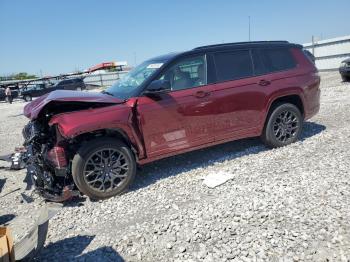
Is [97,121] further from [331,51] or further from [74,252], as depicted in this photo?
[331,51]

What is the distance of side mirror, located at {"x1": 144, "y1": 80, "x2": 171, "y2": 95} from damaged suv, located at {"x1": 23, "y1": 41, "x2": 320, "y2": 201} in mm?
14

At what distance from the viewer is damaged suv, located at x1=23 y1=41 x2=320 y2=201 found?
4.62 meters

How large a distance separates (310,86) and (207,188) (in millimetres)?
3111

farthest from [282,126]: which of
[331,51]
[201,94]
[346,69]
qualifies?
[331,51]

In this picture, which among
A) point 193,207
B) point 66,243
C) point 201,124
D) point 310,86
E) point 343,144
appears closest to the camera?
point 66,243

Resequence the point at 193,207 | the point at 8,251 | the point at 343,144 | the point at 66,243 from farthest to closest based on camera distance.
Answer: the point at 343,144 → the point at 193,207 → the point at 66,243 → the point at 8,251

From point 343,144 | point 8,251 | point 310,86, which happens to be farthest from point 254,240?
point 310,86

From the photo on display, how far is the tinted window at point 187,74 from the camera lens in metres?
5.26

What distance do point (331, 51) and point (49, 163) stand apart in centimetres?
2351

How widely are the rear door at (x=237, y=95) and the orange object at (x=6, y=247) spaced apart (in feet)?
11.4

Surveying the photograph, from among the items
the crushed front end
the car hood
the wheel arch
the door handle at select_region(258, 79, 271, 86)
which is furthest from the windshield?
the wheel arch

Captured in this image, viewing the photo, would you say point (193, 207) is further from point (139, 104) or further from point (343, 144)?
point (343, 144)

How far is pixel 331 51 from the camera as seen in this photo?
23672 millimetres

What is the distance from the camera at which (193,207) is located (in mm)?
4215
